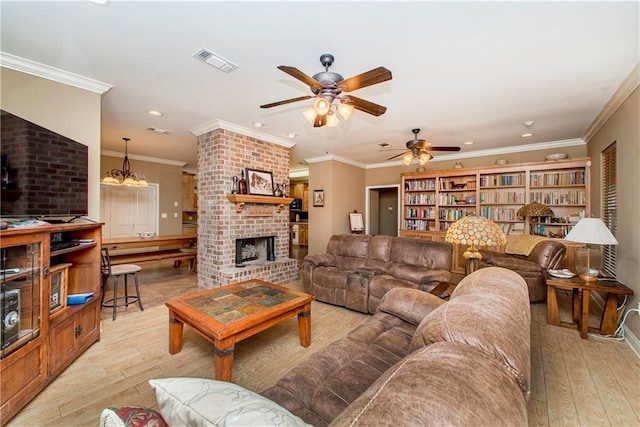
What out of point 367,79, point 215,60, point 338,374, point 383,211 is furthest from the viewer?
point 383,211

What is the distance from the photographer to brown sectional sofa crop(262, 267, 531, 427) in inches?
22.5

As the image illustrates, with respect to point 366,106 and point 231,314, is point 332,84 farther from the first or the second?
point 231,314

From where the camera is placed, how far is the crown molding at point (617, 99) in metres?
2.39

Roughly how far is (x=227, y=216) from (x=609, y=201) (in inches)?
206

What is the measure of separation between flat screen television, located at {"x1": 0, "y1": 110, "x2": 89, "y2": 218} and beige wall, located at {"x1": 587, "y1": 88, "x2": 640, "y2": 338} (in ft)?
17.0

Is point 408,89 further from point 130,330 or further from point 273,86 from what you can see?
point 130,330

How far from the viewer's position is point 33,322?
1.75m

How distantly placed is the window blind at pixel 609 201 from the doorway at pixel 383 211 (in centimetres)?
409

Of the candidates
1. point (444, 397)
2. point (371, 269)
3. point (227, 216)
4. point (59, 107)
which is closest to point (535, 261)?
point (371, 269)

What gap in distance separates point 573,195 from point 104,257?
23.5 feet

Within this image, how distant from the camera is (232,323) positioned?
1.89 meters

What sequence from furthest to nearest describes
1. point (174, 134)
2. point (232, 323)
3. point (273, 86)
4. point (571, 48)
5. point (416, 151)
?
1. point (174, 134)
2. point (416, 151)
3. point (273, 86)
4. point (571, 48)
5. point (232, 323)

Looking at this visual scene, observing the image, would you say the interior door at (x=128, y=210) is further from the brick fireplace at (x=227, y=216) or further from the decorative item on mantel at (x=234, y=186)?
the decorative item on mantel at (x=234, y=186)

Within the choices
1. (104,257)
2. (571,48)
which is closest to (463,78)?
(571,48)
